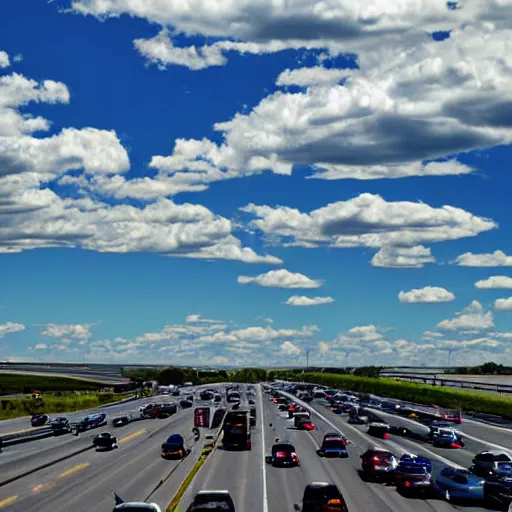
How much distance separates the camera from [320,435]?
12900 cm

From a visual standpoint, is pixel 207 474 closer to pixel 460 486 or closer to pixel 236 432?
pixel 460 486

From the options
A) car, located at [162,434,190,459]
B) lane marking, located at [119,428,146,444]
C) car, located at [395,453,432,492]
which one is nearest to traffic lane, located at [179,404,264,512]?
car, located at [162,434,190,459]

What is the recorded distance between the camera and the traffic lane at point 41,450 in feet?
285

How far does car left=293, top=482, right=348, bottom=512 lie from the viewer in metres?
52.6

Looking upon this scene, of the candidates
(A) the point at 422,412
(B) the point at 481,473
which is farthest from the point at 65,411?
(B) the point at 481,473

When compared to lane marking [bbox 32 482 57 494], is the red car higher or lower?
higher

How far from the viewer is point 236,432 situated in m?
104

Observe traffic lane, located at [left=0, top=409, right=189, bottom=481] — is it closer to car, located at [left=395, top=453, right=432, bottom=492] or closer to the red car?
the red car

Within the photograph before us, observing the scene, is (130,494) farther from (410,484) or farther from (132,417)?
(132,417)

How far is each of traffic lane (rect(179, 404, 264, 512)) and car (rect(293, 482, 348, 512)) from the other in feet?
21.9

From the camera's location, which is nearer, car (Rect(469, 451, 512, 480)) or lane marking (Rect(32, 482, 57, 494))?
car (Rect(469, 451, 512, 480))

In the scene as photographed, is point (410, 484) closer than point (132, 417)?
Yes

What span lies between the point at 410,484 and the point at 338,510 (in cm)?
1636

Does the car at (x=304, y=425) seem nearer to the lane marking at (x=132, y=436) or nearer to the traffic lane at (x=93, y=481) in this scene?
the lane marking at (x=132, y=436)
